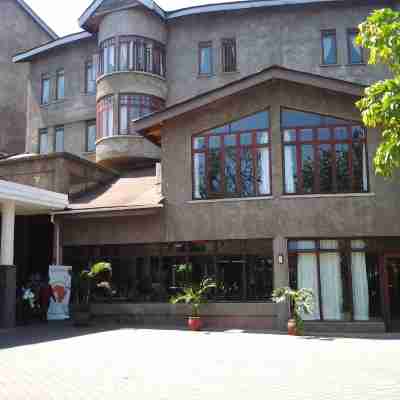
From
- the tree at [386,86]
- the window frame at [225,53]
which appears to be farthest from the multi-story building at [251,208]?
the window frame at [225,53]

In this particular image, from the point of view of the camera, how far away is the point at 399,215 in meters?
16.8

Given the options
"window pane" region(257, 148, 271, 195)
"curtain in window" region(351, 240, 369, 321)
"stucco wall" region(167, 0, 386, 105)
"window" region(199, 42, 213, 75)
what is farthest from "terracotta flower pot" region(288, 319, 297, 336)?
"window" region(199, 42, 213, 75)

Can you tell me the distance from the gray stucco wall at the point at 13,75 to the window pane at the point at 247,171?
20.1 metres

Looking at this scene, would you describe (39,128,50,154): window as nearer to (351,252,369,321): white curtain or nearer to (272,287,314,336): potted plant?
(272,287,314,336): potted plant

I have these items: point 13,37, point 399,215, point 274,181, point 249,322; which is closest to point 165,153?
point 274,181

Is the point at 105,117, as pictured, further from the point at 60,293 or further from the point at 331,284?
the point at 331,284

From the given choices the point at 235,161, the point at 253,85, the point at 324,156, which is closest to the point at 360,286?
the point at 324,156

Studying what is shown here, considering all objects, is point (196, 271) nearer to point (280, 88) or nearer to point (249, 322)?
point (249, 322)

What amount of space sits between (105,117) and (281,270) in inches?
548

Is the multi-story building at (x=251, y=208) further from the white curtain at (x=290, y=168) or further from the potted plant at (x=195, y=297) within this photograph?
the potted plant at (x=195, y=297)

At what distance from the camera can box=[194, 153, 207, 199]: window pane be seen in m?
18.5

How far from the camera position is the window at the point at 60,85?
30.8 m

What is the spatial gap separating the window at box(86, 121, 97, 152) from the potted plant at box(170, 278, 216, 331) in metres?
14.0

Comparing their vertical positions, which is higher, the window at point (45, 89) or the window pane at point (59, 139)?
the window at point (45, 89)
